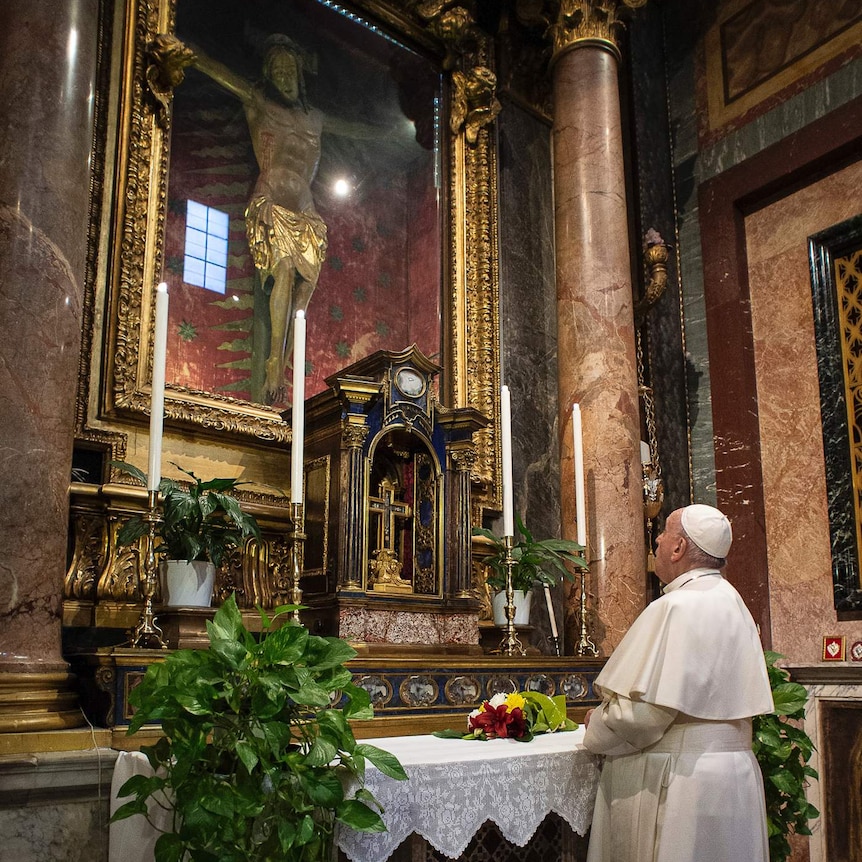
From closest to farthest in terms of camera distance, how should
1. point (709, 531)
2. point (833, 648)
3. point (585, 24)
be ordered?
point (709, 531), point (833, 648), point (585, 24)

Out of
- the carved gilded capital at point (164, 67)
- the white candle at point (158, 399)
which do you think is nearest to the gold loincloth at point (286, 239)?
the carved gilded capital at point (164, 67)

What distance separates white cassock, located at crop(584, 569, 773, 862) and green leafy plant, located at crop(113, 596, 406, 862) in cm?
93

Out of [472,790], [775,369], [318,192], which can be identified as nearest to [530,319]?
[318,192]

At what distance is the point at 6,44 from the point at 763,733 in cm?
427

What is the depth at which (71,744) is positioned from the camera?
9.97ft

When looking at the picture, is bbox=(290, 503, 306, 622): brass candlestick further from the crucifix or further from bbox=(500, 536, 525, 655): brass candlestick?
bbox=(500, 536, 525, 655): brass candlestick

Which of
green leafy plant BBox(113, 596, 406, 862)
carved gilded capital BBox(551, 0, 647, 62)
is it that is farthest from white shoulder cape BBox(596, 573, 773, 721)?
carved gilded capital BBox(551, 0, 647, 62)

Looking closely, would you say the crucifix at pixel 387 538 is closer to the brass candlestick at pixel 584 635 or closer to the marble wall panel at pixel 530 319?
the brass candlestick at pixel 584 635

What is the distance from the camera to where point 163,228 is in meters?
4.94

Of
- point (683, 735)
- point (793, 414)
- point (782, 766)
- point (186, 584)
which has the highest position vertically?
point (793, 414)

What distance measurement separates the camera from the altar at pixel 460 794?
114 inches

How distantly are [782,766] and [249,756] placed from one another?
2.69m

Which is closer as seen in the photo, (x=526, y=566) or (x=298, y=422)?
(x=298, y=422)

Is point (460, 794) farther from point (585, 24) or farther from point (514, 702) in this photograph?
point (585, 24)
